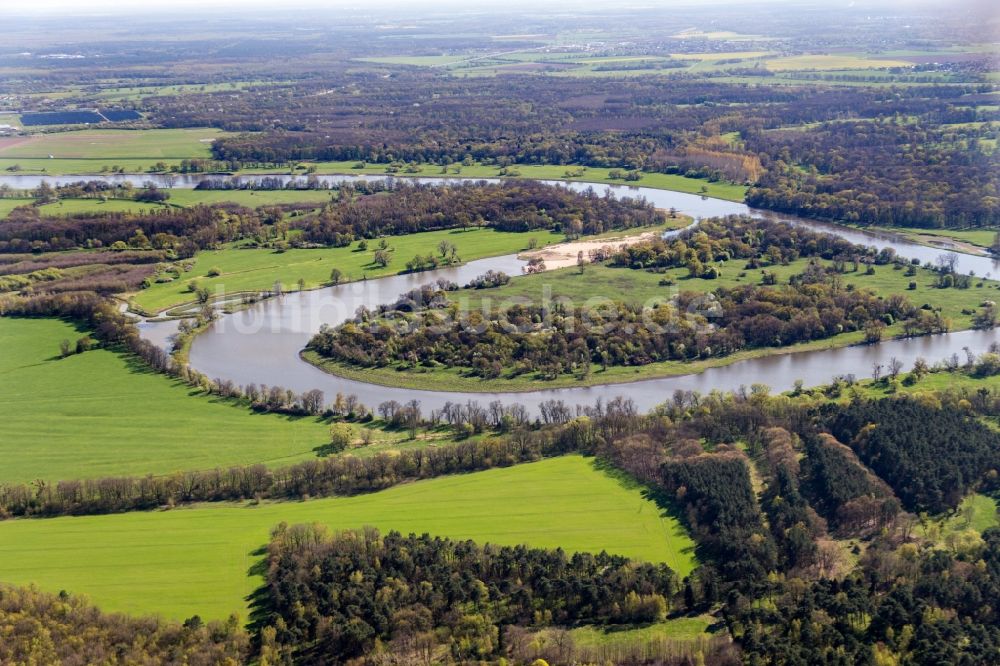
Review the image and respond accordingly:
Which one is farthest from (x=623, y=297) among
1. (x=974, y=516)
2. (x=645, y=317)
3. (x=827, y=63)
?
(x=827, y=63)

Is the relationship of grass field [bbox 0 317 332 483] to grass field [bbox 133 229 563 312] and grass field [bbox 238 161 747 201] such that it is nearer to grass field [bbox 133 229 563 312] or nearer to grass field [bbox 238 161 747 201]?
grass field [bbox 133 229 563 312]

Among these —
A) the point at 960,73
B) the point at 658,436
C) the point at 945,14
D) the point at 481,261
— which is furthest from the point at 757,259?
the point at 960,73

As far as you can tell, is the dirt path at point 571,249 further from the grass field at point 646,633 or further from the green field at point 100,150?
the green field at point 100,150

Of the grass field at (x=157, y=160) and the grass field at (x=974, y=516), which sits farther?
the grass field at (x=157, y=160)

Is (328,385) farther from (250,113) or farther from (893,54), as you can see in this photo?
(893,54)

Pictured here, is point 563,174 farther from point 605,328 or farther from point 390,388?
point 390,388

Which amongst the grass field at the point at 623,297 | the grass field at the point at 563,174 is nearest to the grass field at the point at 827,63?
the grass field at the point at 563,174
